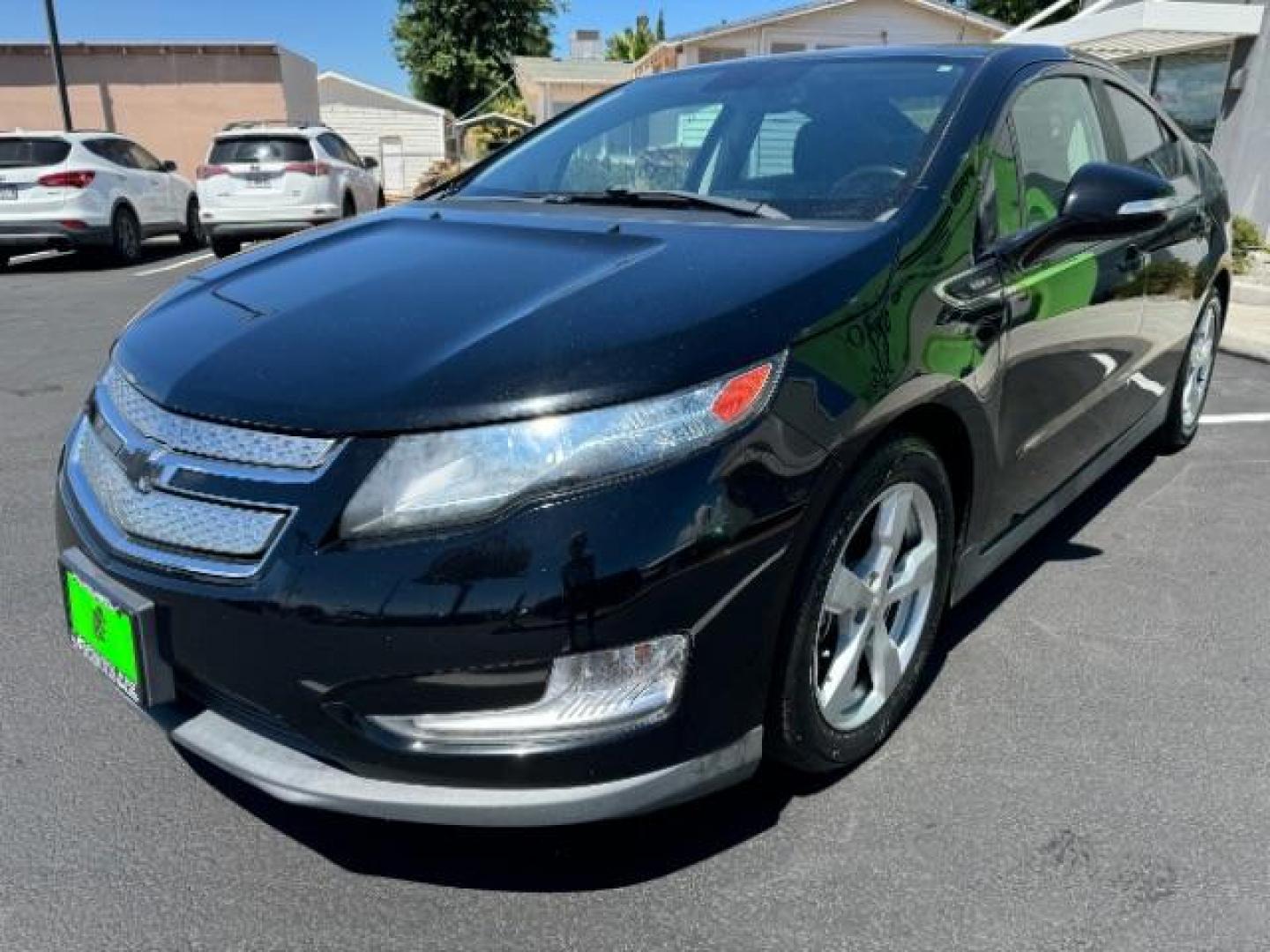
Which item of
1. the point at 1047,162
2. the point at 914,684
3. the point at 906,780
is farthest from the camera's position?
the point at 1047,162

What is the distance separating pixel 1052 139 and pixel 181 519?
2567mm

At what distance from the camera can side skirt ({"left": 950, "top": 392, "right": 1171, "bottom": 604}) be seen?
8.80ft

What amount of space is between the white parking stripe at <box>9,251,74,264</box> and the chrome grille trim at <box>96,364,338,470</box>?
1367 cm

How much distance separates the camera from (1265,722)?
8.57 ft

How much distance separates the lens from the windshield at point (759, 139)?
2.61 m

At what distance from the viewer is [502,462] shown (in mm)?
1732

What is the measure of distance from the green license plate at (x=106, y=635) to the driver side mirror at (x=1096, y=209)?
211 cm

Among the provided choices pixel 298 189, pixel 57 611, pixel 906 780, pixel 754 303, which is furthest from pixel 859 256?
pixel 298 189

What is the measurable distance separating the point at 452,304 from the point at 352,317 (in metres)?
0.20

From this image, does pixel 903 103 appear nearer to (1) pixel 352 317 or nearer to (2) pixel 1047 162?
(2) pixel 1047 162

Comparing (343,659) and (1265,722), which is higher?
(343,659)

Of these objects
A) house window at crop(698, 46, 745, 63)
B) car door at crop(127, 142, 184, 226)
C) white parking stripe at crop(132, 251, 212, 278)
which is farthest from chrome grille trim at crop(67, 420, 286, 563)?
house window at crop(698, 46, 745, 63)

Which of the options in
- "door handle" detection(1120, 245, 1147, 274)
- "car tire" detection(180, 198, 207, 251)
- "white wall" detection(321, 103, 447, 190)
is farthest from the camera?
"white wall" detection(321, 103, 447, 190)

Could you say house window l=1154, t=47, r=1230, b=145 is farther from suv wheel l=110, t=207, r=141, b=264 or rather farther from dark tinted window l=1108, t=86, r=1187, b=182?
suv wheel l=110, t=207, r=141, b=264
